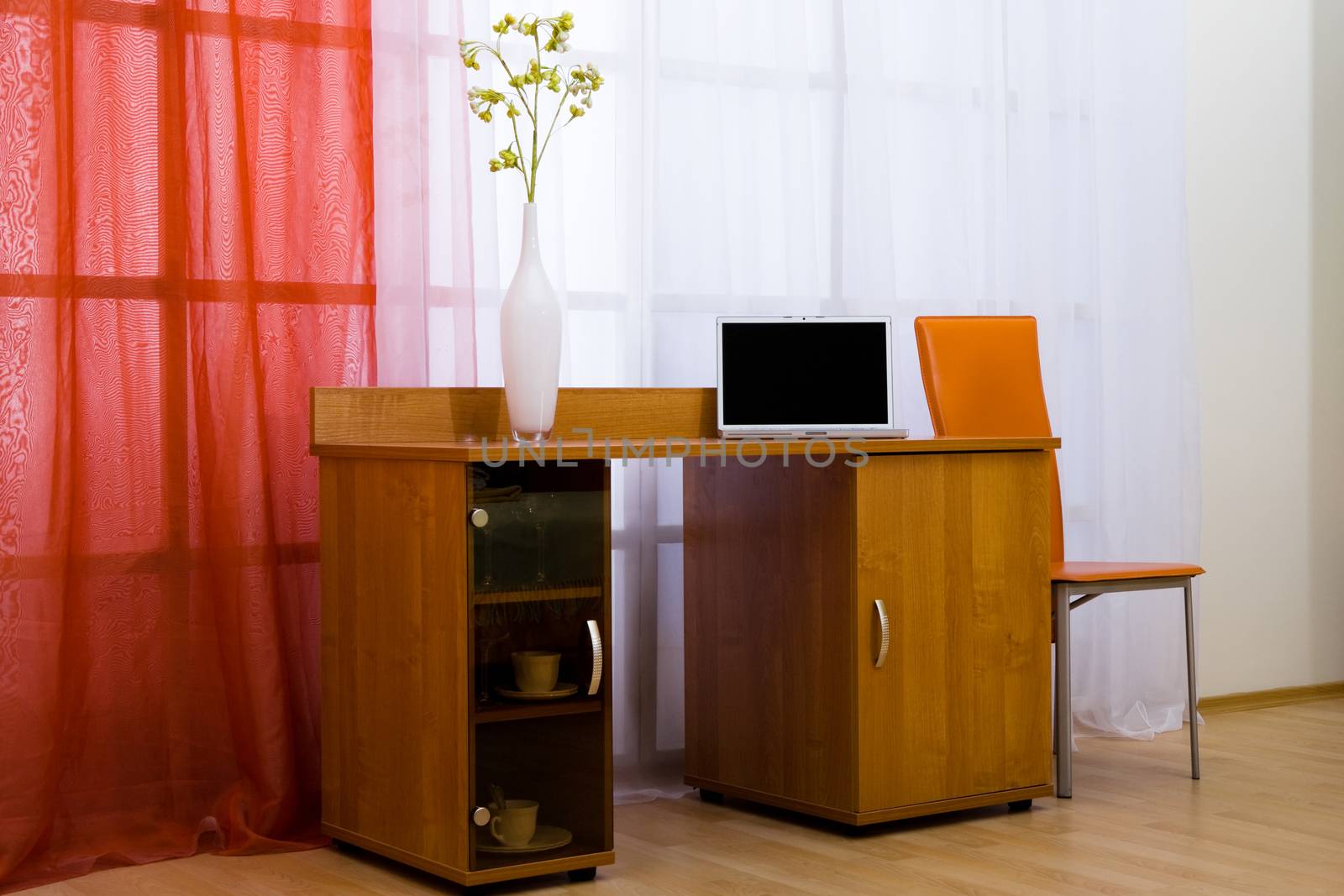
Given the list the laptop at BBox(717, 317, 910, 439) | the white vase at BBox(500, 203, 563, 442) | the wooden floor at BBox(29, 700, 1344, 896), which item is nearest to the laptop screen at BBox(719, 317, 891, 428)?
the laptop at BBox(717, 317, 910, 439)

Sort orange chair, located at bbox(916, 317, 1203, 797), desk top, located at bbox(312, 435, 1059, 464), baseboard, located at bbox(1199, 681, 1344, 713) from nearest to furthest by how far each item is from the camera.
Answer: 1. desk top, located at bbox(312, 435, 1059, 464)
2. orange chair, located at bbox(916, 317, 1203, 797)
3. baseboard, located at bbox(1199, 681, 1344, 713)

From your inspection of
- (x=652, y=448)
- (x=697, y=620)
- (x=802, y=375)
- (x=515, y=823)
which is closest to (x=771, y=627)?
(x=697, y=620)

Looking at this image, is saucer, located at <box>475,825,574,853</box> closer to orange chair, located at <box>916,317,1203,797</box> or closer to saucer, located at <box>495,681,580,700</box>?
saucer, located at <box>495,681,580,700</box>

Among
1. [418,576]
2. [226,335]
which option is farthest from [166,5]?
[418,576]

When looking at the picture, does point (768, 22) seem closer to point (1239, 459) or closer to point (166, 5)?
point (166, 5)

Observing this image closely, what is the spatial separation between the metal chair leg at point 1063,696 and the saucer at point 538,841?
111 cm

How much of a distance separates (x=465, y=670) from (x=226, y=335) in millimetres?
833

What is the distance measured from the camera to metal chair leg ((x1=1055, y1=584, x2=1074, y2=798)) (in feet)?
10.2

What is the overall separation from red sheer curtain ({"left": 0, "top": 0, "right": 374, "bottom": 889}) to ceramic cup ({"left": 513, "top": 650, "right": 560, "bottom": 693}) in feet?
1.86

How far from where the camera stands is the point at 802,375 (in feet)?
9.93

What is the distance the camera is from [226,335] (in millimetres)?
2826

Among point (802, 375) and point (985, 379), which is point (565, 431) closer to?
point (802, 375)

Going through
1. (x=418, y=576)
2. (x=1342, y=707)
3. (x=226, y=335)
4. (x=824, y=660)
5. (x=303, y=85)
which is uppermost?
(x=303, y=85)

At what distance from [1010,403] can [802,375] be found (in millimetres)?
633
